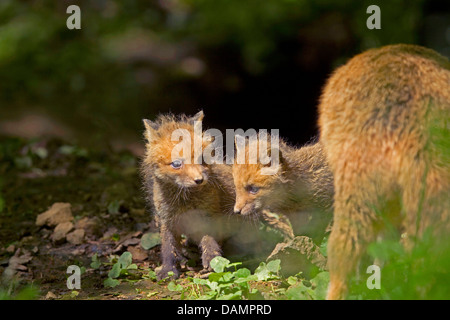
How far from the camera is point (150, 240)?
6168 mm

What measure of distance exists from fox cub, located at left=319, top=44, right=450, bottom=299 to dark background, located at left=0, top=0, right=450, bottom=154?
399 cm

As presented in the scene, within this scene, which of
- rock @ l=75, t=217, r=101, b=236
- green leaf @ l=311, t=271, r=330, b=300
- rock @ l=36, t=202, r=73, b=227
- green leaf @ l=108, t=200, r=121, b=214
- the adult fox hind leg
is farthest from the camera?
green leaf @ l=108, t=200, r=121, b=214

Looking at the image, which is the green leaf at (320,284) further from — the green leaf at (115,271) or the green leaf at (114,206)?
the green leaf at (114,206)

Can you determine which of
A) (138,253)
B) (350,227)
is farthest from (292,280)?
(138,253)

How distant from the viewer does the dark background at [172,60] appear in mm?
8008

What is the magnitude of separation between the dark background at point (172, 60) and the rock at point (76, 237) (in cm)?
280

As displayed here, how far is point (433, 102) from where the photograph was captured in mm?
3590

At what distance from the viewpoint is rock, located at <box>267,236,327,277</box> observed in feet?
16.2

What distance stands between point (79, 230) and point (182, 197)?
56.2 inches

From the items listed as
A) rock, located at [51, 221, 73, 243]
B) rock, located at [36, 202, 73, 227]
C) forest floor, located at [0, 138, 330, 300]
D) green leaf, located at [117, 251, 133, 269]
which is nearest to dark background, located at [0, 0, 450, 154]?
forest floor, located at [0, 138, 330, 300]

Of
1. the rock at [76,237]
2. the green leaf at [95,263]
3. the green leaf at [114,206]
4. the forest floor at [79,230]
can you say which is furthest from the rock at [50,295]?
the green leaf at [114,206]

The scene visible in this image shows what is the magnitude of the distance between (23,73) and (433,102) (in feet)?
22.6

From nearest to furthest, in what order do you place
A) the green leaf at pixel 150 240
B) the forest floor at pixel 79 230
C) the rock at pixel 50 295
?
the rock at pixel 50 295, the forest floor at pixel 79 230, the green leaf at pixel 150 240

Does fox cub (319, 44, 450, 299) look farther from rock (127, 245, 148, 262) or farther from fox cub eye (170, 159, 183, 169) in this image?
rock (127, 245, 148, 262)
